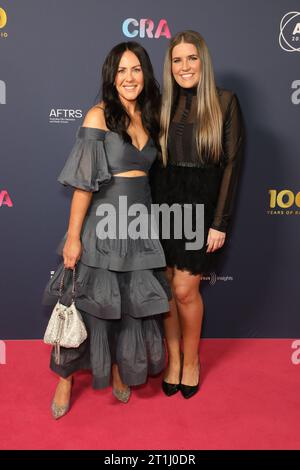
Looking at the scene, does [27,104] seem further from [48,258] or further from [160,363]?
[160,363]

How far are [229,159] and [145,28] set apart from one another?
927 millimetres

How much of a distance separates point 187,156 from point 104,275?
0.67 m

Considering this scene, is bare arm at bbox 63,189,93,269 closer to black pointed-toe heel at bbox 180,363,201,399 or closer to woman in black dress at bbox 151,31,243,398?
woman in black dress at bbox 151,31,243,398

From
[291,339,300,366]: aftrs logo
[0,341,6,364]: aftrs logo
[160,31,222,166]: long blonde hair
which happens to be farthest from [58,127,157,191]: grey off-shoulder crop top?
[291,339,300,366]: aftrs logo

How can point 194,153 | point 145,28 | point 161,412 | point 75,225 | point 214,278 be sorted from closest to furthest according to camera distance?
1. point 75,225
2. point 194,153
3. point 161,412
4. point 145,28
5. point 214,278

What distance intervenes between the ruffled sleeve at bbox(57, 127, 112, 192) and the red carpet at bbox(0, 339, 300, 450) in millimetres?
1083

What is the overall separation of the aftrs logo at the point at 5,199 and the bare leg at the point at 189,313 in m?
1.09

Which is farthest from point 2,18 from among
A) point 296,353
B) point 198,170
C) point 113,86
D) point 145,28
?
point 296,353

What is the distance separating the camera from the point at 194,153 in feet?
6.95

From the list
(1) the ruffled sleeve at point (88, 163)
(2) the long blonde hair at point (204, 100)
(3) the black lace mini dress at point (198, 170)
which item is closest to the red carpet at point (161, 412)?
(3) the black lace mini dress at point (198, 170)

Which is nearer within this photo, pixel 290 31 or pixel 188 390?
pixel 188 390

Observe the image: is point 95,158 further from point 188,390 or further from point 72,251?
point 188,390

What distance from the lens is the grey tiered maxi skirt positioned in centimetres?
205

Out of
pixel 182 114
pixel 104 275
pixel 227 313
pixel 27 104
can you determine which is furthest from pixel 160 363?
pixel 27 104
